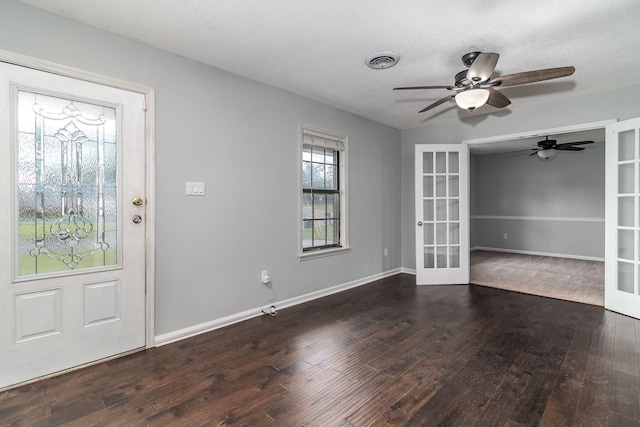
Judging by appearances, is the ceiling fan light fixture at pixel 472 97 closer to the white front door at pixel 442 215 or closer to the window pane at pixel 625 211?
the white front door at pixel 442 215

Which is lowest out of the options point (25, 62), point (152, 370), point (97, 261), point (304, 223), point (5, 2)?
point (152, 370)

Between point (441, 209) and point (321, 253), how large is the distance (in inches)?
77.6

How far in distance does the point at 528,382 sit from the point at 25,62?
151 inches

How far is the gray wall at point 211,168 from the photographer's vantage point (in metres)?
2.22

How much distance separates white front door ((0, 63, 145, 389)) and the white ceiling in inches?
24.1

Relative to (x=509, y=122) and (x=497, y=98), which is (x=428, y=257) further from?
(x=497, y=98)

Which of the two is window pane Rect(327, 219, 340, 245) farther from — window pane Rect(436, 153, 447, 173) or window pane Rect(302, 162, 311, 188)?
window pane Rect(436, 153, 447, 173)

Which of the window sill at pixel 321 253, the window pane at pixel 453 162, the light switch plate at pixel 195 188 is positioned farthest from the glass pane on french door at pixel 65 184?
the window pane at pixel 453 162

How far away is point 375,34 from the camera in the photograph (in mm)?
2318

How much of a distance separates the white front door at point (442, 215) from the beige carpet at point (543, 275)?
1.79 feet

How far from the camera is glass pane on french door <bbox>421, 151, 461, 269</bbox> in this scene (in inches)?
175

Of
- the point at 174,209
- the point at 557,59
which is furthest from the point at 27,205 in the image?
the point at 557,59

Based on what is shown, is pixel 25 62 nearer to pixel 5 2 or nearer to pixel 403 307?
pixel 5 2

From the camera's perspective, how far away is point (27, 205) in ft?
6.57
